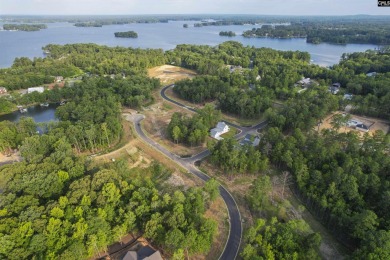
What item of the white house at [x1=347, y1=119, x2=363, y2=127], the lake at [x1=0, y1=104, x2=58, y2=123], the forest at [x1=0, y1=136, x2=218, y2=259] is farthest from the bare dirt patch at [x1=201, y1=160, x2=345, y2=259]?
the lake at [x1=0, y1=104, x2=58, y2=123]

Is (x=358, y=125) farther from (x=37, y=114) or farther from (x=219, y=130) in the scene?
(x=37, y=114)

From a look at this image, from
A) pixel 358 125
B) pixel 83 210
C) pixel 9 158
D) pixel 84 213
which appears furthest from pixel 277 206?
pixel 9 158

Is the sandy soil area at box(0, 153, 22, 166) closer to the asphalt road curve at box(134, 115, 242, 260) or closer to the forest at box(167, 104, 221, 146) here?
the asphalt road curve at box(134, 115, 242, 260)

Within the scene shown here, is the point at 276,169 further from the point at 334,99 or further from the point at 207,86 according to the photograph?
the point at 207,86

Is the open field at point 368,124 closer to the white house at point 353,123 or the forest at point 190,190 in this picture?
the white house at point 353,123

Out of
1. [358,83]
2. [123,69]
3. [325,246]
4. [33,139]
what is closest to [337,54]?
[358,83]

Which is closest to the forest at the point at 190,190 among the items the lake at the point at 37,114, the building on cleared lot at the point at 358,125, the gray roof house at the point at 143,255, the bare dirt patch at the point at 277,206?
the bare dirt patch at the point at 277,206
